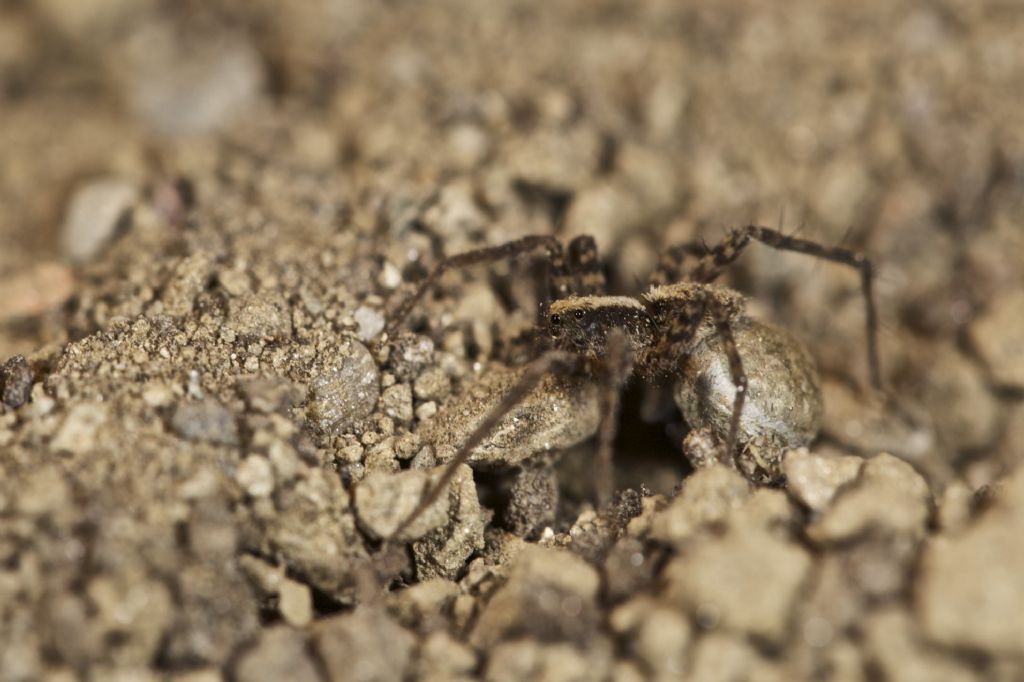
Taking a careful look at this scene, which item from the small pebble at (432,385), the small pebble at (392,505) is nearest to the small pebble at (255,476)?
the small pebble at (392,505)

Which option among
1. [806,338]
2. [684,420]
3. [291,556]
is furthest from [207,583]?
[806,338]

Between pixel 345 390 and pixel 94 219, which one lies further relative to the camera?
pixel 94 219

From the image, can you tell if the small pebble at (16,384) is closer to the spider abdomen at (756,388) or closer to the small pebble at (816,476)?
the spider abdomen at (756,388)

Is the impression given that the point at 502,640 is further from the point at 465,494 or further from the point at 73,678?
the point at 73,678

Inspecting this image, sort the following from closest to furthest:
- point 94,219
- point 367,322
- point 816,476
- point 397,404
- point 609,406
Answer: point 816,476
point 609,406
point 397,404
point 367,322
point 94,219

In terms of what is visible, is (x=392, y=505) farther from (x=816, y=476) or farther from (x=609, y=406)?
(x=816, y=476)

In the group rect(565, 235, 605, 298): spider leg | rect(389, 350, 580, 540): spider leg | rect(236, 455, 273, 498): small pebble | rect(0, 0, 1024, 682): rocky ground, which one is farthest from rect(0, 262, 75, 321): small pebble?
rect(565, 235, 605, 298): spider leg

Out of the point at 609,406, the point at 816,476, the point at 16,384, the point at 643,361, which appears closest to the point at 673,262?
the point at 643,361
